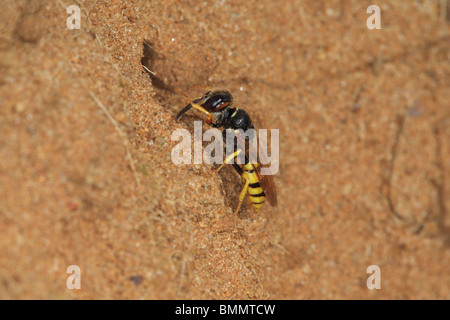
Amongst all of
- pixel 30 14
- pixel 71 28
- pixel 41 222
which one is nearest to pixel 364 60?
pixel 71 28

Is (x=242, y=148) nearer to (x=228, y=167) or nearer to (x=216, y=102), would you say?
(x=228, y=167)

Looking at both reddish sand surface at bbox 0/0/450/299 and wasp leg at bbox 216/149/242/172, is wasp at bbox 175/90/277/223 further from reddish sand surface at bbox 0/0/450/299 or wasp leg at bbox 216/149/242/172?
reddish sand surface at bbox 0/0/450/299

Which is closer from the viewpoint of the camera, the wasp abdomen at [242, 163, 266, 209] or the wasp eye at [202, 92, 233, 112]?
the wasp eye at [202, 92, 233, 112]

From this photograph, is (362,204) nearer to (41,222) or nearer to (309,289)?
(309,289)

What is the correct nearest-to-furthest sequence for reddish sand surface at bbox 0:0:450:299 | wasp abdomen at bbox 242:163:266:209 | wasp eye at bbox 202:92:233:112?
reddish sand surface at bbox 0:0:450:299 → wasp eye at bbox 202:92:233:112 → wasp abdomen at bbox 242:163:266:209

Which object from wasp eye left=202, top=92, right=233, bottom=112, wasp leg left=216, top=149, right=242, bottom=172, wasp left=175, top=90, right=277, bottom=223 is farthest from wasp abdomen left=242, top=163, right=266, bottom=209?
wasp eye left=202, top=92, right=233, bottom=112

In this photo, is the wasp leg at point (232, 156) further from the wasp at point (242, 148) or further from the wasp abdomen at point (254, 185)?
the wasp abdomen at point (254, 185)
